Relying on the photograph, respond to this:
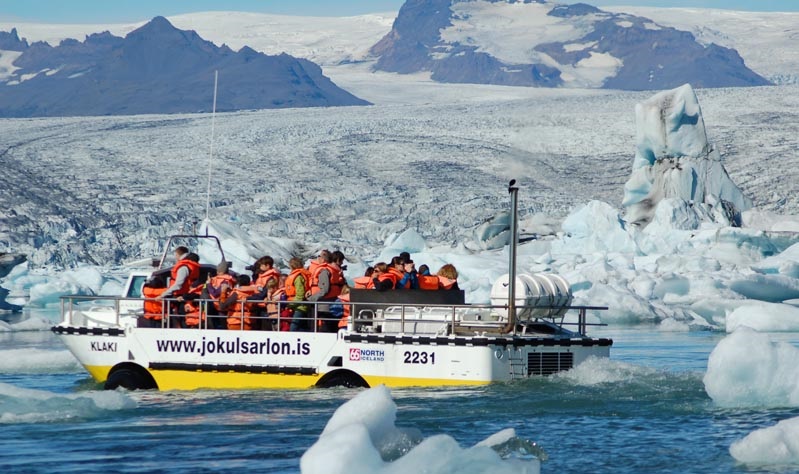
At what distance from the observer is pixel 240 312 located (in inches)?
462

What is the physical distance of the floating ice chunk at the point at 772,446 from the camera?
7.82 metres

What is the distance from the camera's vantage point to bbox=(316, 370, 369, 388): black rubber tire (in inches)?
439

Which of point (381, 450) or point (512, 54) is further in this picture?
point (512, 54)

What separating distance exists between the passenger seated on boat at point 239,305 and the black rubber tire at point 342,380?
3.04 feet

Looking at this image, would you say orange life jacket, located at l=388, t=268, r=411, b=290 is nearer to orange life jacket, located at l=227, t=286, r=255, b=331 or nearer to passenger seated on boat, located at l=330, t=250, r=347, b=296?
passenger seated on boat, located at l=330, t=250, r=347, b=296

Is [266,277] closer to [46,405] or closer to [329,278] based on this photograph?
[329,278]

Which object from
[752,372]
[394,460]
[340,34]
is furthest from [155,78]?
[394,460]

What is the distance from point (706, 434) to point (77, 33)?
18162 centimetres

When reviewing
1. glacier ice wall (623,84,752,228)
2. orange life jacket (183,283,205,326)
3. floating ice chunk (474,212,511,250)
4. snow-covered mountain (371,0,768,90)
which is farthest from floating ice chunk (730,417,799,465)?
snow-covered mountain (371,0,768,90)

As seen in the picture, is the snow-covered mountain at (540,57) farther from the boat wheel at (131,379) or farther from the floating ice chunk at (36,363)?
the boat wheel at (131,379)

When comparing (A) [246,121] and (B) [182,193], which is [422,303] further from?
(A) [246,121]

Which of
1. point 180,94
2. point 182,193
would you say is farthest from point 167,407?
point 180,94

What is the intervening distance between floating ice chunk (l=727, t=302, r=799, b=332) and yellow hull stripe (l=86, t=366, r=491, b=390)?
32.5 ft

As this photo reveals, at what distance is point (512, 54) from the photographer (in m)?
194
